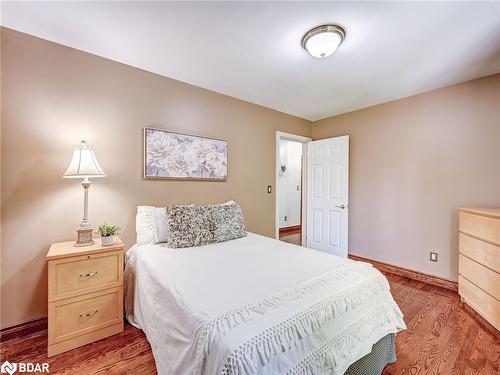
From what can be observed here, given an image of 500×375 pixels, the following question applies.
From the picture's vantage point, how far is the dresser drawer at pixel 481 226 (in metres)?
1.87

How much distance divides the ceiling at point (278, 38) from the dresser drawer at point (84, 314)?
2.03 meters

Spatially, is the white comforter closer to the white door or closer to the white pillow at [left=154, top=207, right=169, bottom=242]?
the white pillow at [left=154, top=207, right=169, bottom=242]

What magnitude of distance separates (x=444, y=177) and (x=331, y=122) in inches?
70.2

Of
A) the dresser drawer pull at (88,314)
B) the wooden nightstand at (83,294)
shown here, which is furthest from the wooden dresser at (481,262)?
the dresser drawer pull at (88,314)

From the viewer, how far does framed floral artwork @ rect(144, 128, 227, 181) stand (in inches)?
93.3

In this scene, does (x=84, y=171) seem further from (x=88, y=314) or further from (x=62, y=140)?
(x=88, y=314)

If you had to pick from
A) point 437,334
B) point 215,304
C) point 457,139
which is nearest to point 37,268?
point 215,304

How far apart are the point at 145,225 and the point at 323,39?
85.5 inches

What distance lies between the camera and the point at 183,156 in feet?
8.49

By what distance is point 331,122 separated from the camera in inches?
152

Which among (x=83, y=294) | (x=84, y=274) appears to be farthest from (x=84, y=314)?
(x=84, y=274)

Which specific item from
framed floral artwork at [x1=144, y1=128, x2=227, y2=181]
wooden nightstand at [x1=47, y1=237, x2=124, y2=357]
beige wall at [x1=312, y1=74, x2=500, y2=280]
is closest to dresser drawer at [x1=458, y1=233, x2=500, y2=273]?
beige wall at [x1=312, y1=74, x2=500, y2=280]

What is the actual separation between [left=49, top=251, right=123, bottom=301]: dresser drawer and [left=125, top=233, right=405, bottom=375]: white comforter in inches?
8.0

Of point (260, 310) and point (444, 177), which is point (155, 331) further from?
point (444, 177)
